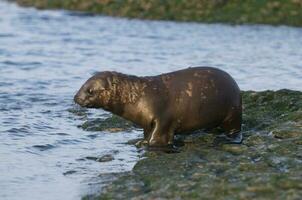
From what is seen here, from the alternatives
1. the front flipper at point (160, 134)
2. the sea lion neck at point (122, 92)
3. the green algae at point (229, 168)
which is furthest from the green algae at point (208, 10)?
the front flipper at point (160, 134)

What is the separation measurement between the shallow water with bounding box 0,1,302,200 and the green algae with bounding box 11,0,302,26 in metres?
1.37

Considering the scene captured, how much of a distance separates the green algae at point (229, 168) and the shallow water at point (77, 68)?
1.77ft

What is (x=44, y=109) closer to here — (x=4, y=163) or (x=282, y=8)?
(x=4, y=163)

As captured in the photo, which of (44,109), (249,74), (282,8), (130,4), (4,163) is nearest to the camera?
(4,163)

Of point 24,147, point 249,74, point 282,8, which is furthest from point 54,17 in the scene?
point 24,147

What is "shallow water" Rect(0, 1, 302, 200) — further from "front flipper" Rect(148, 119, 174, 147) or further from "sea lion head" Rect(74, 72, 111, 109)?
"sea lion head" Rect(74, 72, 111, 109)

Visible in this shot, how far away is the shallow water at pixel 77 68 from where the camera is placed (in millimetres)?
10406

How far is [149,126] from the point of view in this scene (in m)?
11.2

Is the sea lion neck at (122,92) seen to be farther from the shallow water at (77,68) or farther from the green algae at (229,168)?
the green algae at (229,168)

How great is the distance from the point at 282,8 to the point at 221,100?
2500cm

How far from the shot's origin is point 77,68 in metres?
21.2

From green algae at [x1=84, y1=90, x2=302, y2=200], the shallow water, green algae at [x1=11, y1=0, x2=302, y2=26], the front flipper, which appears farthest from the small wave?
green algae at [x1=11, y1=0, x2=302, y2=26]

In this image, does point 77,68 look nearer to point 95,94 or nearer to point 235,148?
point 95,94

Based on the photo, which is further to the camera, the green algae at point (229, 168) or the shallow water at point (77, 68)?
the shallow water at point (77, 68)
